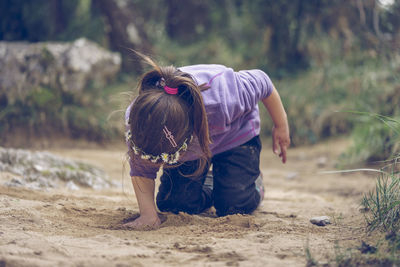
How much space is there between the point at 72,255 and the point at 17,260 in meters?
0.19

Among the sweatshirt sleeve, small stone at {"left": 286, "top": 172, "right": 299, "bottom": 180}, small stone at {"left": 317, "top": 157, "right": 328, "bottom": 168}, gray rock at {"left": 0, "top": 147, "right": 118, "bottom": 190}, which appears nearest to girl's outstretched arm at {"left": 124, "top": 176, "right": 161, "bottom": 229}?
the sweatshirt sleeve

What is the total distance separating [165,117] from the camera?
1940 millimetres

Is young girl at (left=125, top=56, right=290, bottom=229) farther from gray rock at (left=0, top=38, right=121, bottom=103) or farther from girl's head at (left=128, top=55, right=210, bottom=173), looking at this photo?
gray rock at (left=0, top=38, right=121, bottom=103)

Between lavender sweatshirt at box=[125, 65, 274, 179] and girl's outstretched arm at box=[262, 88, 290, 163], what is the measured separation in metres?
0.07

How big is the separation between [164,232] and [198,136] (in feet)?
1.54

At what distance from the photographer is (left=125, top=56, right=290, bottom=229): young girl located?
6.52ft

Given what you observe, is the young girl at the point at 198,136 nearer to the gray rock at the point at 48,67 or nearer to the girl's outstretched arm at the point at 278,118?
the girl's outstretched arm at the point at 278,118

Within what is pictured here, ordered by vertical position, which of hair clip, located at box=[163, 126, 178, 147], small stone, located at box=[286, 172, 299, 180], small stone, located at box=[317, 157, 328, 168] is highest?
hair clip, located at box=[163, 126, 178, 147]

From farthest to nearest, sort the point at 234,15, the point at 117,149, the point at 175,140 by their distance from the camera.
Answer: the point at 234,15 → the point at 117,149 → the point at 175,140

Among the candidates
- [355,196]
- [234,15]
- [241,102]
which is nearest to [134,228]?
[241,102]

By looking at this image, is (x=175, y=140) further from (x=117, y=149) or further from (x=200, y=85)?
(x=117, y=149)

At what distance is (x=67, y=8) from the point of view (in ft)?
20.5

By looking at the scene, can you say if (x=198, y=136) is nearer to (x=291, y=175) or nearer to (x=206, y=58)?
(x=291, y=175)

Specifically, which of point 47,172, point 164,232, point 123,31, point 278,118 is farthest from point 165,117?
point 123,31
